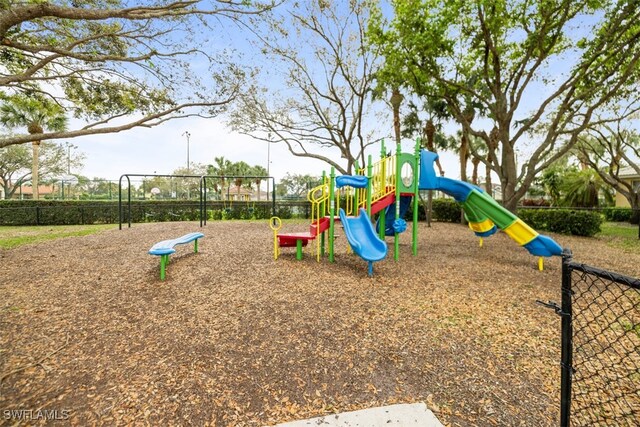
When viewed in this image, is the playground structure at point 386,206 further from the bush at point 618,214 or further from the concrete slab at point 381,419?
the bush at point 618,214

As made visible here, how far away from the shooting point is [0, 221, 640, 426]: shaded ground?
2143mm

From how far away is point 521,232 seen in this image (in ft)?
19.4

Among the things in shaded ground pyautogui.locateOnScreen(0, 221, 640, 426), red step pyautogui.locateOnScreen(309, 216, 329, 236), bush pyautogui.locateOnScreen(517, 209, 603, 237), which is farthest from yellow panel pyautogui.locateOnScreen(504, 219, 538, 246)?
bush pyautogui.locateOnScreen(517, 209, 603, 237)

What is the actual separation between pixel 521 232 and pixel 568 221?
717 centimetres

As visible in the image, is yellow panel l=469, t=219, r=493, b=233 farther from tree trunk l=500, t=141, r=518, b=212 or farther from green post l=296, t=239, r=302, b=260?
green post l=296, t=239, r=302, b=260

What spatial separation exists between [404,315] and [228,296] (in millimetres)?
2293

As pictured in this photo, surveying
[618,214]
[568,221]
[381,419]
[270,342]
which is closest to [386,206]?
[270,342]

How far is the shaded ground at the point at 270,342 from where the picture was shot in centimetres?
214

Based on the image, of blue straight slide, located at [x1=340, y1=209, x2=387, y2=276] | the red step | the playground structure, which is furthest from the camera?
the red step

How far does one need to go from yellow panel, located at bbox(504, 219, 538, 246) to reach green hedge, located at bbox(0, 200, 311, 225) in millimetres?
12529

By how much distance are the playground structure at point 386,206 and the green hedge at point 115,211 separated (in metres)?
10.6

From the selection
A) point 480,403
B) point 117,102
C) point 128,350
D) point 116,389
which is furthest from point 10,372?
point 117,102

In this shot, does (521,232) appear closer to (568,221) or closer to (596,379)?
(596,379)

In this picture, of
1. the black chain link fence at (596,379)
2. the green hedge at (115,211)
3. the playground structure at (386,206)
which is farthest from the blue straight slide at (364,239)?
the green hedge at (115,211)
